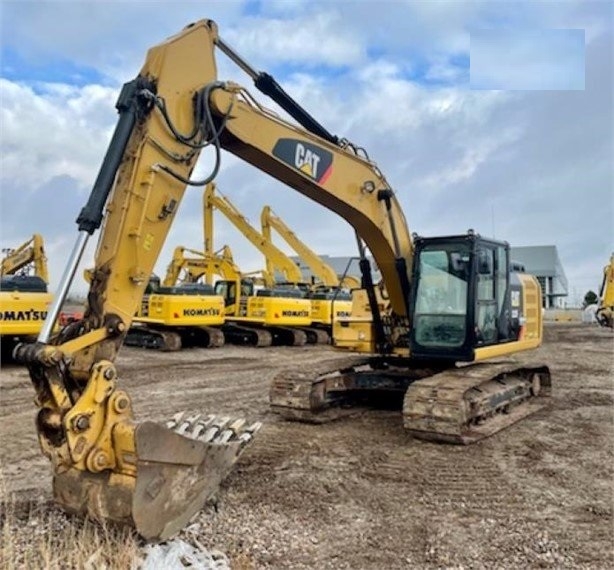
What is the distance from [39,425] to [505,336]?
5505 mm

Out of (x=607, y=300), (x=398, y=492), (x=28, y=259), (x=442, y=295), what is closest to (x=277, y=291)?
(x=28, y=259)

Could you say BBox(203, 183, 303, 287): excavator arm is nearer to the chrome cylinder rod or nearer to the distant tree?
the chrome cylinder rod

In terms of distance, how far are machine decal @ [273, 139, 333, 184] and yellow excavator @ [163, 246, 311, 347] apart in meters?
12.8

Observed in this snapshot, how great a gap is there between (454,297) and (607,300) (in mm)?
20009

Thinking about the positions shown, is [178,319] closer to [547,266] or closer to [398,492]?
[398,492]

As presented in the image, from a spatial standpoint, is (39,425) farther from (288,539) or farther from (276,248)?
(276,248)

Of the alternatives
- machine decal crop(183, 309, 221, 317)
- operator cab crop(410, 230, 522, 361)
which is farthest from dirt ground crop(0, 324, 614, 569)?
machine decal crop(183, 309, 221, 317)

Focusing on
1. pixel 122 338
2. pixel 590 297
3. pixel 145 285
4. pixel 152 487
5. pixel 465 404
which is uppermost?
pixel 590 297

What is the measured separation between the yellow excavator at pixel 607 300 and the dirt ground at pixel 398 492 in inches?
664

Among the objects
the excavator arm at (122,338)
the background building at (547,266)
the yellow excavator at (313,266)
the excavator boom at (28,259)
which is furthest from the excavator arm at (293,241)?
the background building at (547,266)

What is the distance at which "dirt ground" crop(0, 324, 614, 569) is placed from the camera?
386 centimetres

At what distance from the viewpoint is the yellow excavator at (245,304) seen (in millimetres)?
18969

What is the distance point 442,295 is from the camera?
7023mm

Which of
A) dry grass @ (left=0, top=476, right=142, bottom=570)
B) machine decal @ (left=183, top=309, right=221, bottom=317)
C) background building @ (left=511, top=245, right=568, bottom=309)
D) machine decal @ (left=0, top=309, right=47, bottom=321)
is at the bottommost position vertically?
dry grass @ (left=0, top=476, right=142, bottom=570)
